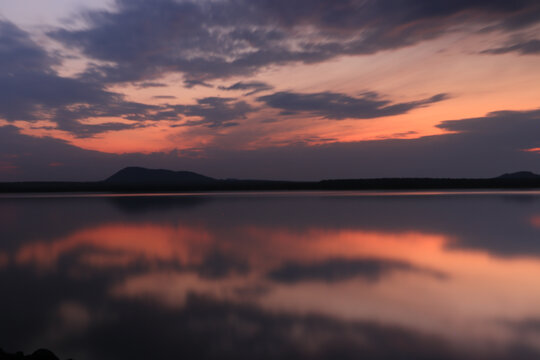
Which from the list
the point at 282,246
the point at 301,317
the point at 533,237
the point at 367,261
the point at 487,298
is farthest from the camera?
the point at 533,237

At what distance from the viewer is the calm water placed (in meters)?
5.14

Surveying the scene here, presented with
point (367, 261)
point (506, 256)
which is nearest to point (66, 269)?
point (367, 261)

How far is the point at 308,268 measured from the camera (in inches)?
387

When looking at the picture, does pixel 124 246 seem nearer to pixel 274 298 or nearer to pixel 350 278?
pixel 274 298

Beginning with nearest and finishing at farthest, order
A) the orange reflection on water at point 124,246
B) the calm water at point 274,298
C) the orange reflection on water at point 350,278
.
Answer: the calm water at point 274,298
the orange reflection on water at point 350,278
the orange reflection on water at point 124,246

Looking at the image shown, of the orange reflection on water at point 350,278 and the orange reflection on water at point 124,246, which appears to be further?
the orange reflection on water at point 124,246

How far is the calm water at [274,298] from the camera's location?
514 centimetres

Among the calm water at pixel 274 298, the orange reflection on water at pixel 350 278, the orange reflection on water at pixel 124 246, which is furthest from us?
the orange reflection on water at pixel 124 246

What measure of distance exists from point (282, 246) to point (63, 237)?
31.9 feet

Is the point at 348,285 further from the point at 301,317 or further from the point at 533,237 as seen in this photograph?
the point at 533,237

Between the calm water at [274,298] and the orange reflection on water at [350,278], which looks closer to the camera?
the calm water at [274,298]

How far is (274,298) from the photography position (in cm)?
727

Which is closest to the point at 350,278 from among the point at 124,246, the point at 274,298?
the point at 274,298

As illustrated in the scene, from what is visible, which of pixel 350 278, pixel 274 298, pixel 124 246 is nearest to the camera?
pixel 274 298
